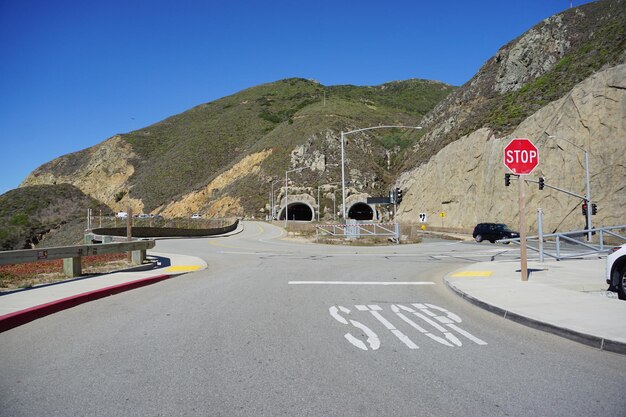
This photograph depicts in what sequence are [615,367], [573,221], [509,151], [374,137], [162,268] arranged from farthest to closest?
[374,137], [573,221], [162,268], [509,151], [615,367]

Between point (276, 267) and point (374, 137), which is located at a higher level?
point (374, 137)

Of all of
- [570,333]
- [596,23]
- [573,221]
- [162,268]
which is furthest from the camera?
[596,23]

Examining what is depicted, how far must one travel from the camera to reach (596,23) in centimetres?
6762

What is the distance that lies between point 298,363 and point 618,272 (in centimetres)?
715

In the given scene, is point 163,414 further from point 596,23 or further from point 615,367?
point 596,23

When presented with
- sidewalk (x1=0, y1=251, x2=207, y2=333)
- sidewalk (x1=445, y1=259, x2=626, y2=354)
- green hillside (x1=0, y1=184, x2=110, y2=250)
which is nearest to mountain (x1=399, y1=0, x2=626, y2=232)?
sidewalk (x1=445, y1=259, x2=626, y2=354)

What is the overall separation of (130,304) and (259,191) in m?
93.2

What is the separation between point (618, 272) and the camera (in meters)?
9.17

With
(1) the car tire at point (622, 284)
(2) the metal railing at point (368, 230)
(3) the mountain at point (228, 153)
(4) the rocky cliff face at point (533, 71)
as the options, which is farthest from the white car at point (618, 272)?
(3) the mountain at point (228, 153)

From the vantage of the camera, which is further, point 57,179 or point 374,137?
point 57,179

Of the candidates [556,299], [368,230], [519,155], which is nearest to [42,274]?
[556,299]

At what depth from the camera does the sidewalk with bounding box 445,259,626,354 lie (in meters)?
6.45

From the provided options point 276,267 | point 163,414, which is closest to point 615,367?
point 163,414

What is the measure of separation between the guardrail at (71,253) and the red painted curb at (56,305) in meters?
1.64
